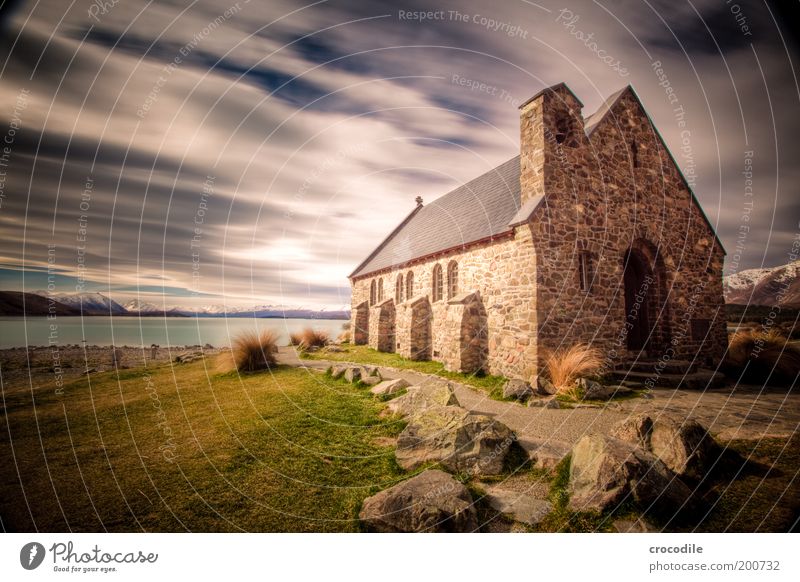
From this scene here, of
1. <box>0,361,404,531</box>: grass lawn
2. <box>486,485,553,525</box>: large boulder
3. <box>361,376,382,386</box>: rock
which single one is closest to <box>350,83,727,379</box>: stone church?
<box>361,376,382,386</box>: rock

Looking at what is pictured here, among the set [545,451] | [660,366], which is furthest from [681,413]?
[660,366]

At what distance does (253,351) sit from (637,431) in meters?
12.7

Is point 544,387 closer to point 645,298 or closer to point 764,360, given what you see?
point 645,298

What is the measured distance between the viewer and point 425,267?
679 inches

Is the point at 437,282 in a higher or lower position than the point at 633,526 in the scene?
A: higher

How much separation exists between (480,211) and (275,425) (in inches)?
516

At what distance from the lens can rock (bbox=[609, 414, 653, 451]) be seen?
14.4 feet

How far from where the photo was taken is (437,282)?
16344 mm

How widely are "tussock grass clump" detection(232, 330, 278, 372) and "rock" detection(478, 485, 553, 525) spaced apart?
11.2 m

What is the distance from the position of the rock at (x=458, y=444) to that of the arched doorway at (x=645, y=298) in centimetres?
1053

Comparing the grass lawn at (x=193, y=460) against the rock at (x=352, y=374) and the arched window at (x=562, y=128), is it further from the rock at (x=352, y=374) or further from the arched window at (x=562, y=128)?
the arched window at (x=562, y=128)
